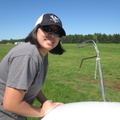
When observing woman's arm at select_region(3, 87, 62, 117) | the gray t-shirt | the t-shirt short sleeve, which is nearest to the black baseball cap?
the gray t-shirt

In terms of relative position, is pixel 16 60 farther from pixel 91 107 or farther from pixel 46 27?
pixel 91 107

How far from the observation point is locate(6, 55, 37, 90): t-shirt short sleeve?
110 cm

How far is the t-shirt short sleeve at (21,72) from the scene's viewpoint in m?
1.10

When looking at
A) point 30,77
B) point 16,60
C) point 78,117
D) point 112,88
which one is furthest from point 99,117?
point 112,88

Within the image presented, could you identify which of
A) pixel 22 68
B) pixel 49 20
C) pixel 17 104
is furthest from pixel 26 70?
pixel 49 20

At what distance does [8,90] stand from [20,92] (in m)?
0.07

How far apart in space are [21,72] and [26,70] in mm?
31

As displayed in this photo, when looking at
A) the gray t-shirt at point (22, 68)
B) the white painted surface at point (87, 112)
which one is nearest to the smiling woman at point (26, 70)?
the gray t-shirt at point (22, 68)

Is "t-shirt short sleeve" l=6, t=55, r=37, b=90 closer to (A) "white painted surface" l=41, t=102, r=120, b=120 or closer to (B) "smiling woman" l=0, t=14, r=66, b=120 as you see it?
(B) "smiling woman" l=0, t=14, r=66, b=120

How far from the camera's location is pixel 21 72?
110 cm

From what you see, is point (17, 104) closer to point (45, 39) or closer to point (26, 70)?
point (26, 70)

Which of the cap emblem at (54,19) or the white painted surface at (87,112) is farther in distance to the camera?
the cap emblem at (54,19)

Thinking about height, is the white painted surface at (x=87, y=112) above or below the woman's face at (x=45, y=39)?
below

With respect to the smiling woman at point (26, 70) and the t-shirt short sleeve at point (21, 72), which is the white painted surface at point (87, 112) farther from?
the t-shirt short sleeve at point (21, 72)
